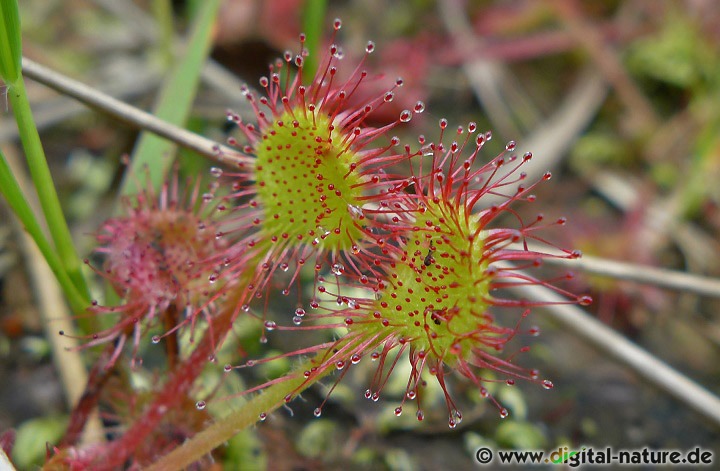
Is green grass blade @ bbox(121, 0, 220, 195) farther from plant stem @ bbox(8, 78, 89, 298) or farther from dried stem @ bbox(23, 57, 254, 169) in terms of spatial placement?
plant stem @ bbox(8, 78, 89, 298)

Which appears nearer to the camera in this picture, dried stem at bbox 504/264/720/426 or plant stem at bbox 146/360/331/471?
plant stem at bbox 146/360/331/471

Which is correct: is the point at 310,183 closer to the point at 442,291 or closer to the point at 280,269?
the point at 280,269

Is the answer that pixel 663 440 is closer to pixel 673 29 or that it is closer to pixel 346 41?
pixel 673 29

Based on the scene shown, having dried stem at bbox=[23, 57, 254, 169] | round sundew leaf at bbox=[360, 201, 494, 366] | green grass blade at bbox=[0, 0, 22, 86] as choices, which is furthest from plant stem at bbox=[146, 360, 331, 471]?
green grass blade at bbox=[0, 0, 22, 86]

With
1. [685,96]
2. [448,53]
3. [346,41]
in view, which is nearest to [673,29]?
[685,96]

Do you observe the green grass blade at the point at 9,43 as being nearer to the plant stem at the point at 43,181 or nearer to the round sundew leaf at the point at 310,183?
the plant stem at the point at 43,181

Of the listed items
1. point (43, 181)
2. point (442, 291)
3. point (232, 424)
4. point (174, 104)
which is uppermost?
point (174, 104)

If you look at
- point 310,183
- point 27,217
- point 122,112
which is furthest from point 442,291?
point 122,112
